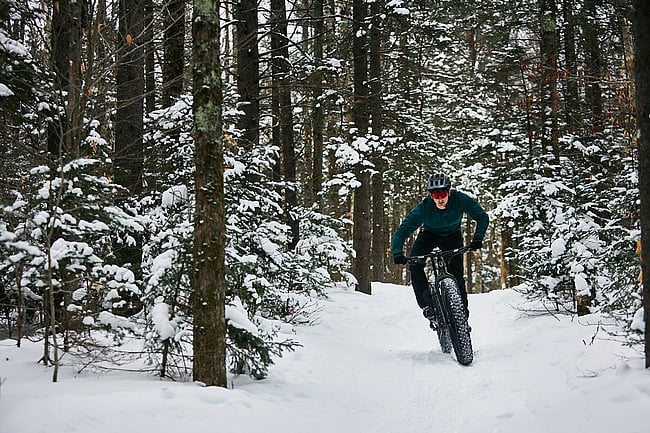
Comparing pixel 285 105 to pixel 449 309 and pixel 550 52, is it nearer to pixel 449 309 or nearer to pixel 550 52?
pixel 550 52

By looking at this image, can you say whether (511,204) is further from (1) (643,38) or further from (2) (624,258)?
(1) (643,38)

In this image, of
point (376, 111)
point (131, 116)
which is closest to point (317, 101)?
point (376, 111)

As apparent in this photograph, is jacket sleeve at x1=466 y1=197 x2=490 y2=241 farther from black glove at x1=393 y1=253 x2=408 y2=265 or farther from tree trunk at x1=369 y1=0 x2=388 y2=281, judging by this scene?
tree trunk at x1=369 y1=0 x2=388 y2=281

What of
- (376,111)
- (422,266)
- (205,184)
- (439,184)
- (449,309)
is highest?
(376,111)

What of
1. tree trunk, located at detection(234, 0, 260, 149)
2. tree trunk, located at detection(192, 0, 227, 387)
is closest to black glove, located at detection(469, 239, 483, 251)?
tree trunk, located at detection(192, 0, 227, 387)

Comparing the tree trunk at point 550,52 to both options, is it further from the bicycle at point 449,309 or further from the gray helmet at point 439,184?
the bicycle at point 449,309

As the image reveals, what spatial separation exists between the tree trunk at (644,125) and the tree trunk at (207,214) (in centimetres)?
334

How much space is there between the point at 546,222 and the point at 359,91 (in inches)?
240

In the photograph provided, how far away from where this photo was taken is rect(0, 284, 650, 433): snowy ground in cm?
358

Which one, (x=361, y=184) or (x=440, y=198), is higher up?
(x=361, y=184)

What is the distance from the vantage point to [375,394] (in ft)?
18.5

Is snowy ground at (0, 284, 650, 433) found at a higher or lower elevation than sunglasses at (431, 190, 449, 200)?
lower

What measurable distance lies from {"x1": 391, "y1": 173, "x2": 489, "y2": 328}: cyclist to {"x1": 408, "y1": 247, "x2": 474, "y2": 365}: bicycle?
6.2 inches

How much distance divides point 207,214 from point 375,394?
2586mm
